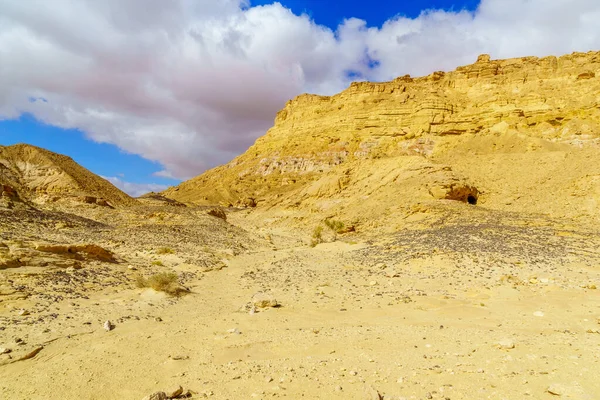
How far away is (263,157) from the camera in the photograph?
75.2 metres

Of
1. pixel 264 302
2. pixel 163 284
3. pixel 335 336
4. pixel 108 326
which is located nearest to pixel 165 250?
pixel 163 284

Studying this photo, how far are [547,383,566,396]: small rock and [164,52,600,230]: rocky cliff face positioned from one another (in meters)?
21.7

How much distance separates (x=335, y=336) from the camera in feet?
19.5

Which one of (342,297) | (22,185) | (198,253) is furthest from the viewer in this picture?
(22,185)

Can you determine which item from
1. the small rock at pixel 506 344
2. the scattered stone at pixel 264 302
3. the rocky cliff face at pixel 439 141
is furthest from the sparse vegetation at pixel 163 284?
the rocky cliff face at pixel 439 141

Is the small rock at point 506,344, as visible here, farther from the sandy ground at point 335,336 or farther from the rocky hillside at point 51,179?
the rocky hillside at point 51,179

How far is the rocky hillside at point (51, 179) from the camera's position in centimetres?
2805

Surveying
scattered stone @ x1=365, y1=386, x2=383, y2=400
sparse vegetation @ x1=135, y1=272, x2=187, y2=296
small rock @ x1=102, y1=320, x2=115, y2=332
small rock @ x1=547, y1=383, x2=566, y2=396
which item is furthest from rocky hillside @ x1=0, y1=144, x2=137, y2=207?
small rock @ x1=547, y1=383, x2=566, y2=396

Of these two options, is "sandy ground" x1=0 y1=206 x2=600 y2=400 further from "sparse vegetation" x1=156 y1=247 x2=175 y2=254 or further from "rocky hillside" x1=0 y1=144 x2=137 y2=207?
"rocky hillside" x1=0 y1=144 x2=137 y2=207

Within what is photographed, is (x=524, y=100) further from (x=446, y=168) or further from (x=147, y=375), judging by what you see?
(x=147, y=375)

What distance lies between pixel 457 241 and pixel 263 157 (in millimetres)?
63450

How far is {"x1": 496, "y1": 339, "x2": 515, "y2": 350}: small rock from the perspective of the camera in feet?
16.2

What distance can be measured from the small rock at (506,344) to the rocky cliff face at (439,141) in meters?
20.5

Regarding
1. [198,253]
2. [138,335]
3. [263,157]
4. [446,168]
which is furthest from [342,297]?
[263,157]
